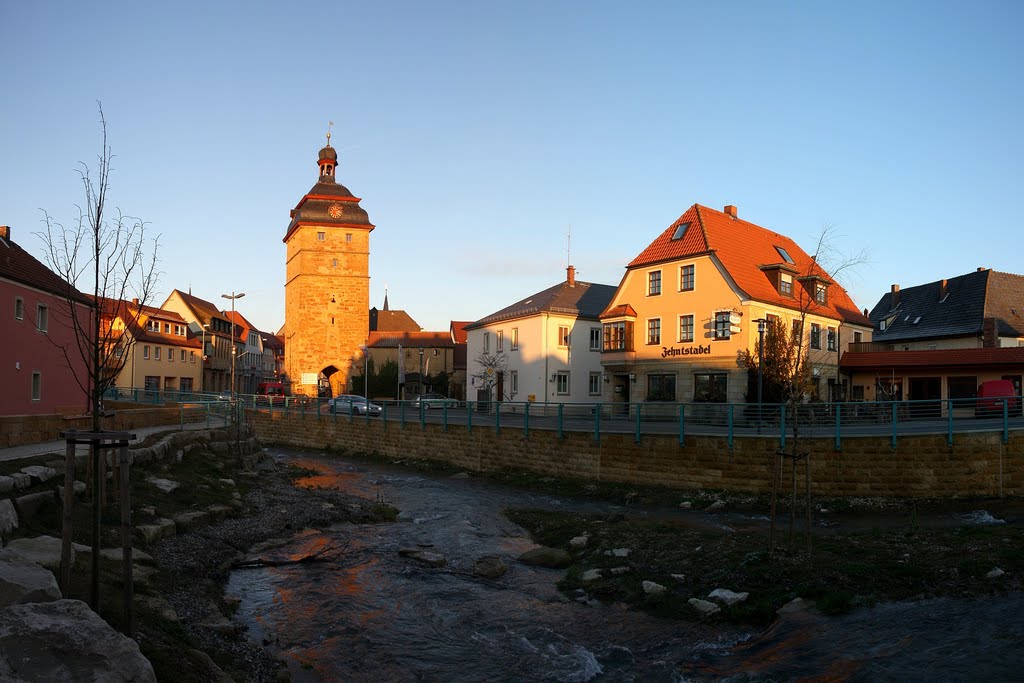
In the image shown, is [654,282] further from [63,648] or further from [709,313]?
[63,648]

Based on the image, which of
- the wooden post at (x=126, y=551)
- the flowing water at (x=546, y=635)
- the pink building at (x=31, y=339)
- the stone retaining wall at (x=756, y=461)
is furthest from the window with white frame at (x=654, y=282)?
the wooden post at (x=126, y=551)

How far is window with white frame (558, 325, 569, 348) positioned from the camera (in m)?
45.4

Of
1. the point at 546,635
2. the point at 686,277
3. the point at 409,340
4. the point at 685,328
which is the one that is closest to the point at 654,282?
the point at 686,277

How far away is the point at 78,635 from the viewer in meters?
4.81

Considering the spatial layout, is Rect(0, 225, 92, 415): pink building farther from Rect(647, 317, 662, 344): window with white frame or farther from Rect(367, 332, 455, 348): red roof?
Rect(367, 332, 455, 348): red roof

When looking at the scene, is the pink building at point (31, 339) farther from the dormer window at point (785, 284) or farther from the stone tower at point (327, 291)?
the stone tower at point (327, 291)

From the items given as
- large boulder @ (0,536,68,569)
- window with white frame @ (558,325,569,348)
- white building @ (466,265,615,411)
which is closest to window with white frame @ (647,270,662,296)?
white building @ (466,265,615,411)

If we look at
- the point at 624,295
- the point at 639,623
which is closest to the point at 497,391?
the point at 624,295

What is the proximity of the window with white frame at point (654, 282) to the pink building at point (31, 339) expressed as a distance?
26141mm

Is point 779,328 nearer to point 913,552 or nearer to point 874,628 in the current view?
point 913,552

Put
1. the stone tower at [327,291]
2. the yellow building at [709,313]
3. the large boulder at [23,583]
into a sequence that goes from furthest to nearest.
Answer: the stone tower at [327,291]
the yellow building at [709,313]
the large boulder at [23,583]

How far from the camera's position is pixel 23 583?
5270 millimetres

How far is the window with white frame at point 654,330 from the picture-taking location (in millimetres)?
37031

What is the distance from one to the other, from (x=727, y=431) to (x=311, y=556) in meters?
12.6
